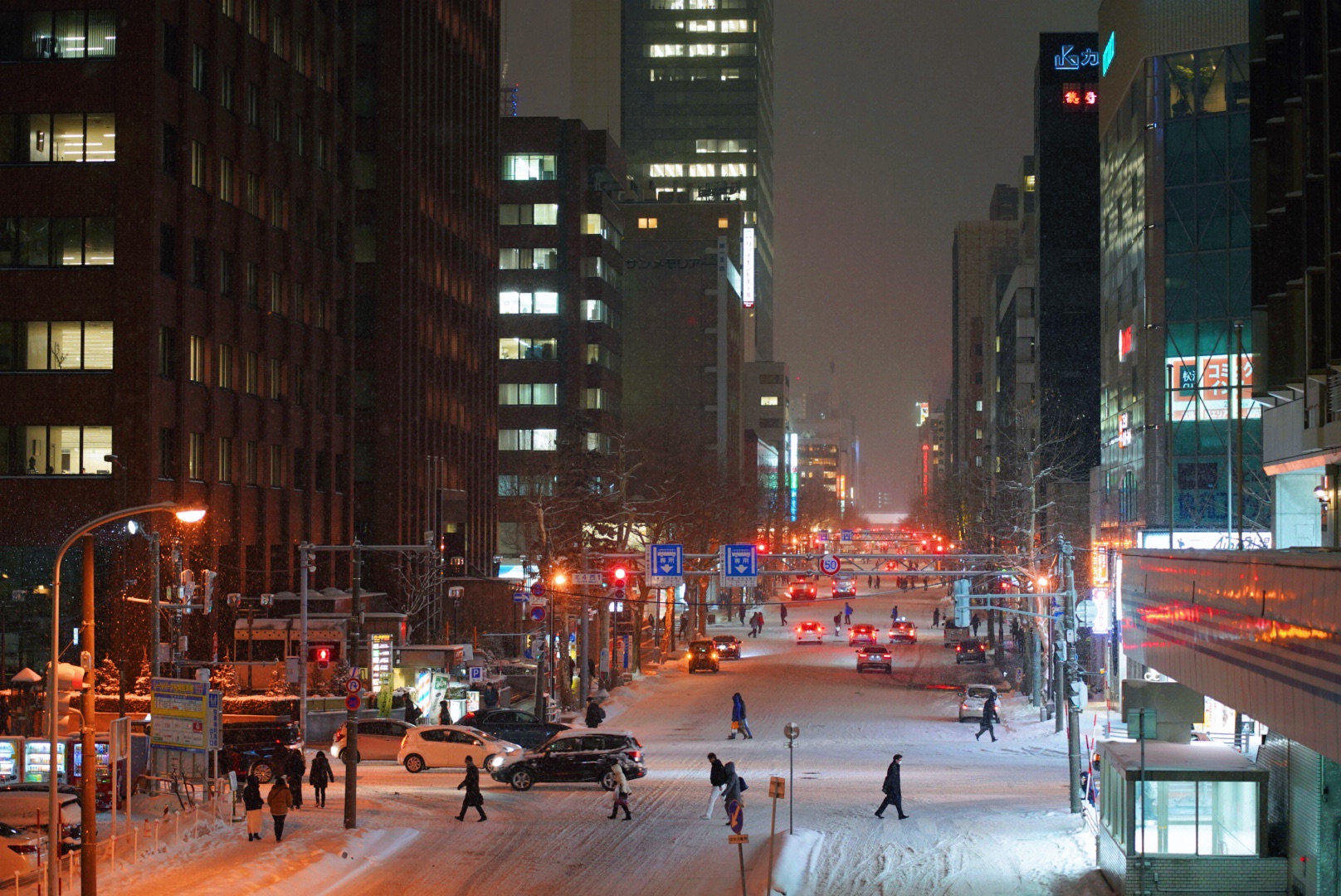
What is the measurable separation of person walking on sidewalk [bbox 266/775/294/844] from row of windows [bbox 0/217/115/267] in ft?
106

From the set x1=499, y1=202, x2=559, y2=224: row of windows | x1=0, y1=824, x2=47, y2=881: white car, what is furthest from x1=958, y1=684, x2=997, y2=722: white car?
x1=499, y1=202, x2=559, y2=224: row of windows

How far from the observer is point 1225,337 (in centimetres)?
5572

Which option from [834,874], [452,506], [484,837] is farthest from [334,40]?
[834,874]

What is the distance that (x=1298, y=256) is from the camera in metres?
28.9

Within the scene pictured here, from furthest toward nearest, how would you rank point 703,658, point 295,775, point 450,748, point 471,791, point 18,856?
1. point 703,658
2. point 450,748
3. point 295,775
4. point 471,791
5. point 18,856

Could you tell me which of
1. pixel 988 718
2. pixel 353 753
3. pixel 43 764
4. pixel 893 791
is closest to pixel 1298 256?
pixel 893 791

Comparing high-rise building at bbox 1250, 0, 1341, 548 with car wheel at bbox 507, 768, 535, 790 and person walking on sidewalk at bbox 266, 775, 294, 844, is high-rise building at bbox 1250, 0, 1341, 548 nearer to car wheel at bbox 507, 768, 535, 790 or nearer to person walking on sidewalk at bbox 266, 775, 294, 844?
car wheel at bbox 507, 768, 535, 790

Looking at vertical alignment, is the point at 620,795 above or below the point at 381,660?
below

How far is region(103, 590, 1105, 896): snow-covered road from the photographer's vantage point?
24.6 metres

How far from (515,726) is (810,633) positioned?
154 feet

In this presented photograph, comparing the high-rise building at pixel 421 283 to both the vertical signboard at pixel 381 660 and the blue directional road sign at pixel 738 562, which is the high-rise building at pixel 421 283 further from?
the blue directional road sign at pixel 738 562

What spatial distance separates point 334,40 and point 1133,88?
3974cm

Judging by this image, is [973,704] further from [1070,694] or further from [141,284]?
[141,284]

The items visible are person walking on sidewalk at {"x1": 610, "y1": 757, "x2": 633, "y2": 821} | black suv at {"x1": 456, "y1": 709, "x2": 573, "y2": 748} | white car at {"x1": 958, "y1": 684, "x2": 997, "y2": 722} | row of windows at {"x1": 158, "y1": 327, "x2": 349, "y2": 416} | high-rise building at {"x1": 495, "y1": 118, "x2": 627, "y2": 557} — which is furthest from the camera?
high-rise building at {"x1": 495, "y1": 118, "x2": 627, "y2": 557}
